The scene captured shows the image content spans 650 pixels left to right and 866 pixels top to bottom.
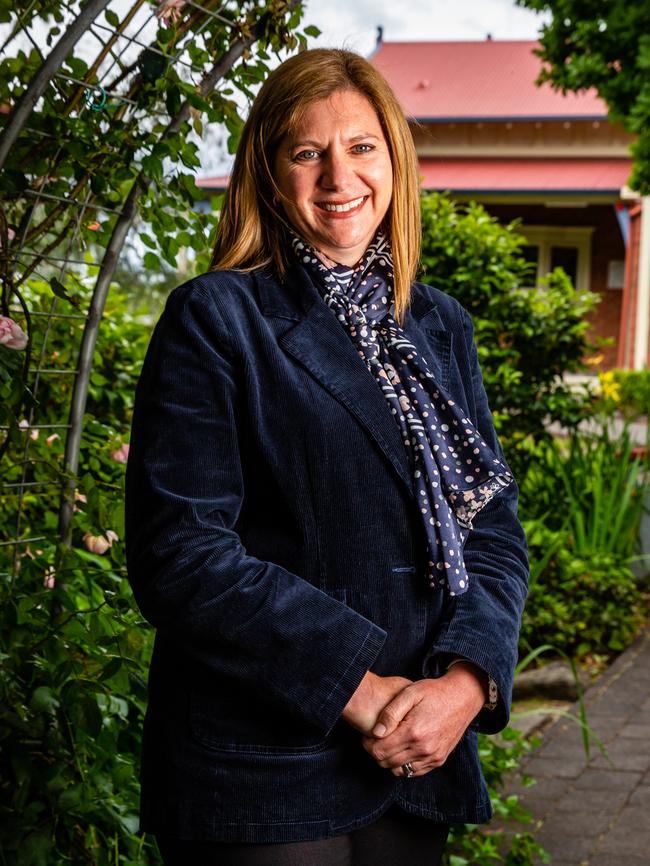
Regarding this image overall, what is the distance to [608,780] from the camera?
400 centimetres

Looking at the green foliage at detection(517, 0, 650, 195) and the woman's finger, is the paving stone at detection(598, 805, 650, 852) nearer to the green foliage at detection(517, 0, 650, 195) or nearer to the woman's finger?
the woman's finger

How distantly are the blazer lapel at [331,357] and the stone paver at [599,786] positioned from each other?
235 centimetres

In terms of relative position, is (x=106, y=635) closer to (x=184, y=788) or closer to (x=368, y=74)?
(x=184, y=788)

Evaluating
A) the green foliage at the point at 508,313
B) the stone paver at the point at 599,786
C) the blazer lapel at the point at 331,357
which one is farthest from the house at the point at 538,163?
the blazer lapel at the point at 331,357

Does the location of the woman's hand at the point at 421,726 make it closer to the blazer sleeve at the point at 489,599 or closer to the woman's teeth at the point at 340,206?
the blazer sleeve at the point at 489,599

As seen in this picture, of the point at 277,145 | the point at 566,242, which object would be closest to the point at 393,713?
the point at 277,145

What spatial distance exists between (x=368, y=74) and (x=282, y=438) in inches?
24.8

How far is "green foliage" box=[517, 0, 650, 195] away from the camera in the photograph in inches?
378

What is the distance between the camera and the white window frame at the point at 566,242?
20.6 meters

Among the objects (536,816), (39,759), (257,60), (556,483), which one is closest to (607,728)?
(536,816)

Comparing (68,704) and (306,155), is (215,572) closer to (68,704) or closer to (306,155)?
(306,155)

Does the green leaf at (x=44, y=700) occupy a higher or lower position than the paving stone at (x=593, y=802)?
higher

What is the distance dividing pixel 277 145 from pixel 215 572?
27.9 inches

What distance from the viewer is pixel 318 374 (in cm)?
159
